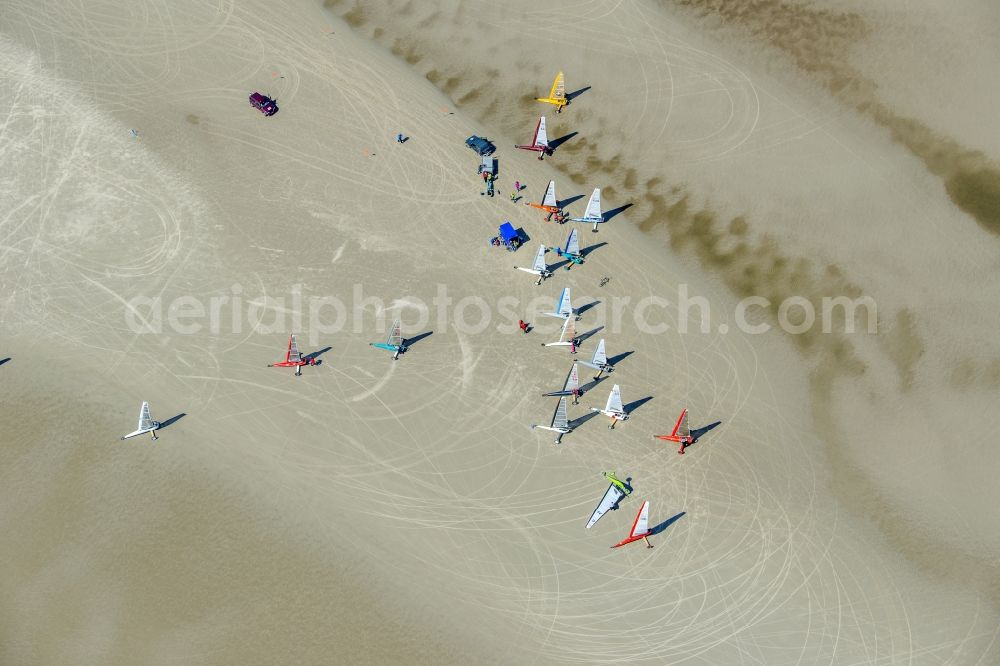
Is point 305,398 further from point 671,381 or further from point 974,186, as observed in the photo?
point 974,186

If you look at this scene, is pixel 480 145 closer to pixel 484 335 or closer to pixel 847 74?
pixel 484 335

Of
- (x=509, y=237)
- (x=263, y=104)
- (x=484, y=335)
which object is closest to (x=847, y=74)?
(x=509, y=237)

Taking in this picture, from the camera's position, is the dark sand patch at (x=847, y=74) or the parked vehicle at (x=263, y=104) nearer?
the dark sand patch at (x=847, y=74)

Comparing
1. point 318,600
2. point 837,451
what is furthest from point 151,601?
point 837,451

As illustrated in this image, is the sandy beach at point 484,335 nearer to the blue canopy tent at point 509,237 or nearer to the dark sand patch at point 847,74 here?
the dark sand patch at point 847,74

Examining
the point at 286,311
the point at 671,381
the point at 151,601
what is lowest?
the point at 151,601

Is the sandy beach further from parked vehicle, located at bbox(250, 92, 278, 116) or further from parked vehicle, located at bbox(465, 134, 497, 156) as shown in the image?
parked vehicle, located at bbox(250, 92, 278, 116)

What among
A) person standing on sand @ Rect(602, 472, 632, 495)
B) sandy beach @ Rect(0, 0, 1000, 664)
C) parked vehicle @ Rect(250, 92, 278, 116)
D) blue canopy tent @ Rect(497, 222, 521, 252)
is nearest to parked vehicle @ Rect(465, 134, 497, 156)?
sandy beach @ Rect(0, 0, 1000, 664)

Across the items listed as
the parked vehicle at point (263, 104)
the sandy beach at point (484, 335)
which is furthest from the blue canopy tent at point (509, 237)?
the parked vehicle at point (263, 104)
